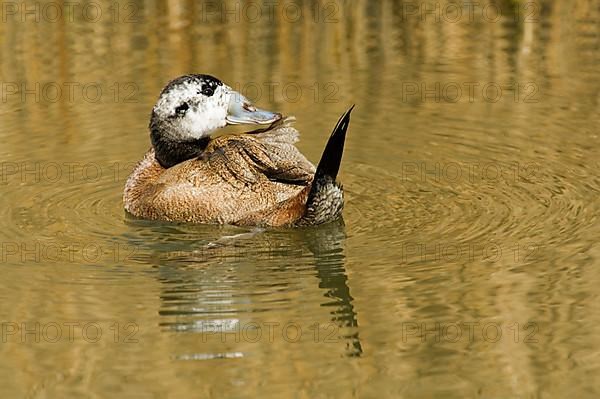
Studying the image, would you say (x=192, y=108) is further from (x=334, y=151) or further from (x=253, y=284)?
(x=253, y=284)

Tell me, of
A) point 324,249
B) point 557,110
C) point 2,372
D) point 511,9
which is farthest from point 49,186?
point 511,9

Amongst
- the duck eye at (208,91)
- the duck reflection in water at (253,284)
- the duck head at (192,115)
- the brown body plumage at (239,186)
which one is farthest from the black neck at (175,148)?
the duck reflection in water at (253,284)

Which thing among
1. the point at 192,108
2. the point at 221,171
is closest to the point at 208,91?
Answer: the point at 192,108

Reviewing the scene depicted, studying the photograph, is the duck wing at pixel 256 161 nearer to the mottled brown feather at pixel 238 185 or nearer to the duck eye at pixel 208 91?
the mottled brown feather at pixel 238 185

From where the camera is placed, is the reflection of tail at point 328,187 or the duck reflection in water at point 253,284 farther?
the reflection of tail at point 328,187

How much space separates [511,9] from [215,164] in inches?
231

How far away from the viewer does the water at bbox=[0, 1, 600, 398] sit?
233 inches

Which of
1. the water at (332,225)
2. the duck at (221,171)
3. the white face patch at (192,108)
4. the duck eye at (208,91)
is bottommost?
the water at (332,225)

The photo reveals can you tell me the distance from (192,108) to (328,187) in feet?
3.98

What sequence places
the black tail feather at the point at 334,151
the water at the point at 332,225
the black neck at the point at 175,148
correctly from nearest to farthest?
the water at the point at 332,225 → the black tail feather at the point at 334,151 → the black neck at the point at 175,148

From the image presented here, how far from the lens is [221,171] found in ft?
25.7

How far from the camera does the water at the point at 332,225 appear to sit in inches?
233

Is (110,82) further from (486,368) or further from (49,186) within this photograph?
(486,368)

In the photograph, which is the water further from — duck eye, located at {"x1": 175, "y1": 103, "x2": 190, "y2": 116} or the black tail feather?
duck eye, located at {"x1": 175, "y1": 103, "x2": 190, "y2": 116}
